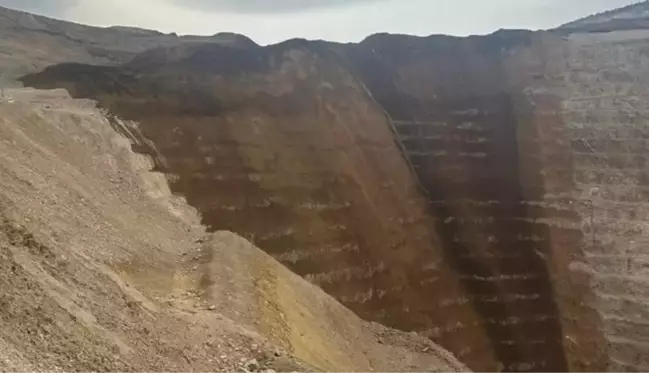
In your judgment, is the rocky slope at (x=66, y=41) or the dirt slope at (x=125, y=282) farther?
the rocky slope at (x=66, y=41)

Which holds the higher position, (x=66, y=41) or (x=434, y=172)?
(x=66, y=41)

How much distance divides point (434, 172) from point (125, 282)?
17.5 m

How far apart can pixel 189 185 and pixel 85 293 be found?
10.3m

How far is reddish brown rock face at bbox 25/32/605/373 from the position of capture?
939 inches

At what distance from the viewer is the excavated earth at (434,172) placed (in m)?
24.0

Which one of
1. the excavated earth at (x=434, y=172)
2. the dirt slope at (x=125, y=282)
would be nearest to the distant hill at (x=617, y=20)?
the excavated earth at (x=434, y=172)

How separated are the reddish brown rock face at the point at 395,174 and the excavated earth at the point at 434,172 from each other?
0.07m

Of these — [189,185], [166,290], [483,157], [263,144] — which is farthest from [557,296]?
[166,290]

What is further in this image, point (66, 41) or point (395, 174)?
point (66, 41)

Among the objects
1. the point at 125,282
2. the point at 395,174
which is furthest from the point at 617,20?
the point at 125,282

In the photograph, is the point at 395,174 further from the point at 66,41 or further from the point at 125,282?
the point at 66,41

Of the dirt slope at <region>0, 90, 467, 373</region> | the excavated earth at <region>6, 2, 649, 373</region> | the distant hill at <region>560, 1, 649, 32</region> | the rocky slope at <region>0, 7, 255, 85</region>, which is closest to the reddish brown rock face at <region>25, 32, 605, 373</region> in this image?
the excavated earth at <region>6, 2, 649, 373</region>

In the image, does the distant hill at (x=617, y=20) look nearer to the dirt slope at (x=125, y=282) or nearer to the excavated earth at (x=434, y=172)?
the excavated earth at (x=434, y=172)

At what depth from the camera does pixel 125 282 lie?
14.5 m
